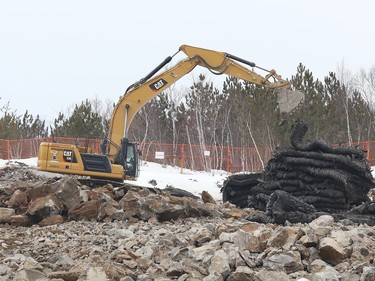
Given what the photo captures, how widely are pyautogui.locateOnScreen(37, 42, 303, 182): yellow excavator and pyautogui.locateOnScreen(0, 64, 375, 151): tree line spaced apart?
8218mm

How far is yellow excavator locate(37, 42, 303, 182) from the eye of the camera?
12711 millimetres

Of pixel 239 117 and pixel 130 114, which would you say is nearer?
pixel 130 114

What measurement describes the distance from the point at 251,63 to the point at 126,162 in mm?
4433

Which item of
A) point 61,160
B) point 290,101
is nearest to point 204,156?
Answer: point 61,160

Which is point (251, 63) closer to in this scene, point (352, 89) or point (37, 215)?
point (37, 215)

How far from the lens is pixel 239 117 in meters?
32.1

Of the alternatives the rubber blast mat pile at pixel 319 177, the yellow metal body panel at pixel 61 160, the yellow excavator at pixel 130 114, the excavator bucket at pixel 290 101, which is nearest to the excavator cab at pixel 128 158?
the yellow excavator at pixel 130 114

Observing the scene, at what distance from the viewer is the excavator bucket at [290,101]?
12.2 meters

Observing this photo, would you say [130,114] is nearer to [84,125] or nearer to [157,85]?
[157,85]

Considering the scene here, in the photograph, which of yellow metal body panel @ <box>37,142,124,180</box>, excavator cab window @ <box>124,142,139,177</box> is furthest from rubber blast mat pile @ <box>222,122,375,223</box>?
yellow metal body panel @ <box>37,142,124,180</box>

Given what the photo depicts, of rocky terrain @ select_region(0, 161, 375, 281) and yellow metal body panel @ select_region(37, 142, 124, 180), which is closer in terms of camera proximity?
rocky terrain @ select_region(0, 161, 375, 281)

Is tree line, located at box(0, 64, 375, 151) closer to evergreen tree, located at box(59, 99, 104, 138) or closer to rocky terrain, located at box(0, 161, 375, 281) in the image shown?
evergreen tree, located at box(59, 99, 104, 138)

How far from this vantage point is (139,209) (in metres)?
8.26

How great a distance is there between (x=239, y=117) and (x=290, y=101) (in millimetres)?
19812
